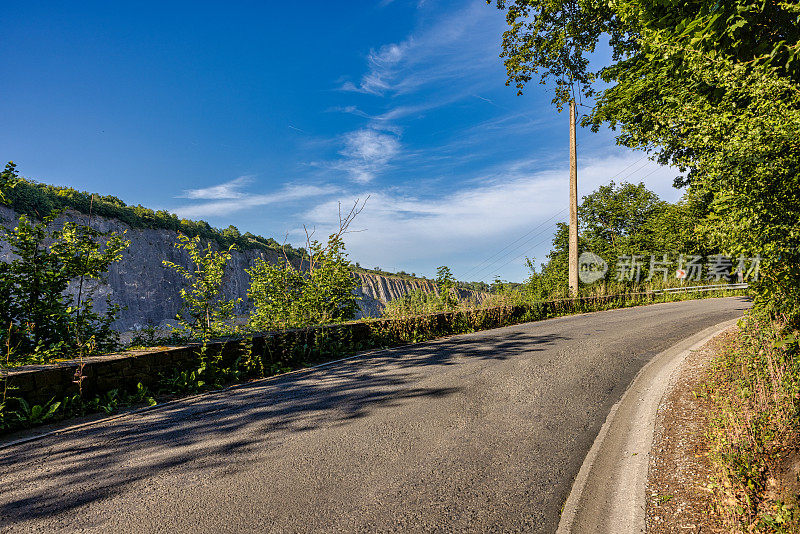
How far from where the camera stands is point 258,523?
259cm

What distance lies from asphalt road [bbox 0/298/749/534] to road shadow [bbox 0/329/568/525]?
0.07 ft

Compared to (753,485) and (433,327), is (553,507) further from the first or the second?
(433,327)

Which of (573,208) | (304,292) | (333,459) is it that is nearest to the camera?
(333,459)

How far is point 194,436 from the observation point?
4.05 m

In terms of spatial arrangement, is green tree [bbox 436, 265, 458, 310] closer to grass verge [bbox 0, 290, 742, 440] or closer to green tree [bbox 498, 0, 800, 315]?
grass verge [bbox 0, 290, 742, 440]

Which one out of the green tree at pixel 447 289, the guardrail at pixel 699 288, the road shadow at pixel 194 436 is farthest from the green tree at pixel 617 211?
the road shadow at pixel 194 436

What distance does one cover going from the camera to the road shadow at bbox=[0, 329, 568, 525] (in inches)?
122

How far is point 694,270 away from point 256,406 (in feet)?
130

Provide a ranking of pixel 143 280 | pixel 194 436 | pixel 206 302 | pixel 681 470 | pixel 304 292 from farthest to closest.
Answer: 1. pixel 143 280
2. pixel 304 292
3. pixel 206 302
4. pixel 194 436
5. pixel 681 470

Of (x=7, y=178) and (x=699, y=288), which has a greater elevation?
(x=7, y=178)

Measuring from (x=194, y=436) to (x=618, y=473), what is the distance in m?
4.45

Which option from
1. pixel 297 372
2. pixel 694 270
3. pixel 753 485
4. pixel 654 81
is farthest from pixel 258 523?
pixel 694 270

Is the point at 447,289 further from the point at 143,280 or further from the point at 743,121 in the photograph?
the point at 143,280

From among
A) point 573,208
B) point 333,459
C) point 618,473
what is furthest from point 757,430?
point 573,208
